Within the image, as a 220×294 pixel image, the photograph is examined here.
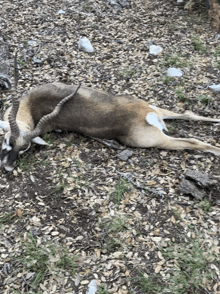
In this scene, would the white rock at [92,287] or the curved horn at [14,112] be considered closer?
the white rock at [92,287]

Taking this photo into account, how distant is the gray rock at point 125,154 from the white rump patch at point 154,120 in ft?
1.70

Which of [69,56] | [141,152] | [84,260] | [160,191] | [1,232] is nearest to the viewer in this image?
[84,260]

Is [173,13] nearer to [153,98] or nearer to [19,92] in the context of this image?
[153,98]

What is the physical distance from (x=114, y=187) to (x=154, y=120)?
1225mm

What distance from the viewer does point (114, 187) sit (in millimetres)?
4328

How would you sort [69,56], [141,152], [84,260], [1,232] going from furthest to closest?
[69,56] < [141,152] < [1,232] < [84,260]

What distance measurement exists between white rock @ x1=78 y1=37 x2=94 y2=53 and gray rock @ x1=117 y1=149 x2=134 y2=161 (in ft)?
9.36

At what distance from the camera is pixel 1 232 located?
12.7ft

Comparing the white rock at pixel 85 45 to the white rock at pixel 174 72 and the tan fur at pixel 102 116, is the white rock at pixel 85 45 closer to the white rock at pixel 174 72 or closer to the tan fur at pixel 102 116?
the white rock at pixel 174 72

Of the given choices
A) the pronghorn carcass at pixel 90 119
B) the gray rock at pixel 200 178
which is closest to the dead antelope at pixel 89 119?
the pronghorn carcass at pixel 90 119

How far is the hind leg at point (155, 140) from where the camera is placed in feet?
15.5

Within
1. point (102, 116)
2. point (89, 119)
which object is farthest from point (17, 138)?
point (102, 116)

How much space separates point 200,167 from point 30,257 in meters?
2.45

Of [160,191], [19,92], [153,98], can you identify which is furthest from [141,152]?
[19,92]
